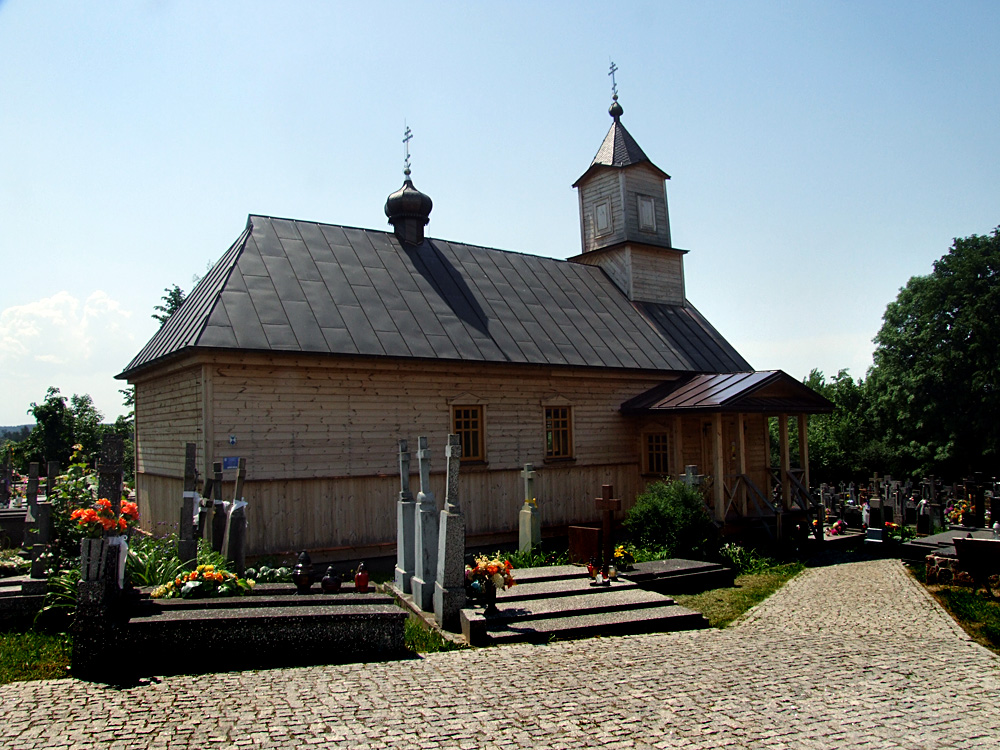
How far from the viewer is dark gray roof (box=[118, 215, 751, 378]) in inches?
560

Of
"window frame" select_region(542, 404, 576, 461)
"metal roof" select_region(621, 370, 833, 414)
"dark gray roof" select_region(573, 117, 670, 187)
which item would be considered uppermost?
"dark gray roof" select_region(573, 117, 670, 187)

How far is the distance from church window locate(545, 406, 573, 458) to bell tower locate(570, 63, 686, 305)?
6416mm

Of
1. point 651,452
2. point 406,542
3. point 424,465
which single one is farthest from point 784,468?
point 424,465

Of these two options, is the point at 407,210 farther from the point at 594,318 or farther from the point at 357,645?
the point at 357,645

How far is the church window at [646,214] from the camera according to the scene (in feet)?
77.8

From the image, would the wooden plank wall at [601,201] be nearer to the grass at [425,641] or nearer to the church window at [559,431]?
the church window at [559,431]

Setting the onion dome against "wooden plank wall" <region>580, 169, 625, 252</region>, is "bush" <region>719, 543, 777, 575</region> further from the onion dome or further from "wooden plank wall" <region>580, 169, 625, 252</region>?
"wooden plank wall" <region>580, 169, 625, 252</region>

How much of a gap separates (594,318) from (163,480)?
1098 centimetres

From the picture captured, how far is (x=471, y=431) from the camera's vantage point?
16.0m

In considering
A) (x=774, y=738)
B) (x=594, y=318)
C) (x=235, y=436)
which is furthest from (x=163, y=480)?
(x=774, y=738)

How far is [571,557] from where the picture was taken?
13.5 m

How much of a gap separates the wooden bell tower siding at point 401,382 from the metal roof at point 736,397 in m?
0.12

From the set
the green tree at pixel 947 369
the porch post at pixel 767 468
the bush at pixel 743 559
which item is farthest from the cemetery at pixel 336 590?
the green tree at pixel 947 369

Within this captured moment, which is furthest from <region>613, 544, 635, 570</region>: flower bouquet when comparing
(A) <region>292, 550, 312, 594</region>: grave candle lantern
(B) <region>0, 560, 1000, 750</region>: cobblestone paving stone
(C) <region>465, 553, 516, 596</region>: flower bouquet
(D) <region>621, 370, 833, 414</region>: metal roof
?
(A) <region>292, 550, 312, 594</region>: grave candle lantern
